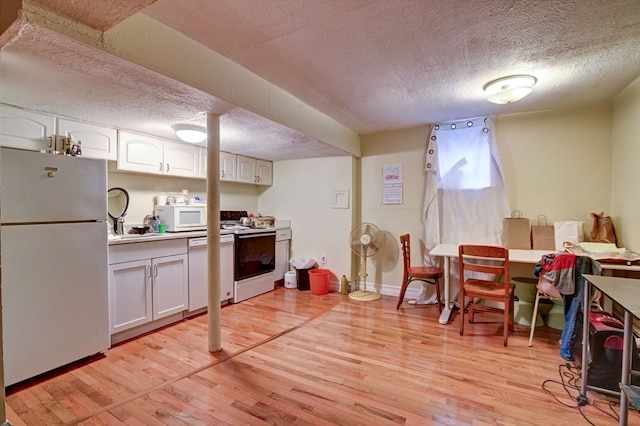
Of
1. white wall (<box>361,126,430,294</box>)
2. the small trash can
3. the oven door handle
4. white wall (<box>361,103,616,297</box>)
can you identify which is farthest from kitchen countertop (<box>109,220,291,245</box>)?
white wall (<box>361,103,616,297</box>)

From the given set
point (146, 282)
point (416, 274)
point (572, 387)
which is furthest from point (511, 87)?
point (146, 282)

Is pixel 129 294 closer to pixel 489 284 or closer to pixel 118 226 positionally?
pixel 118 226

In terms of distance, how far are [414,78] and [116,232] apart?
324cm

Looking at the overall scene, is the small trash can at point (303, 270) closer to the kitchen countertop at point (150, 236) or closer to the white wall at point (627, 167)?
the kitchen countertop at point (150, 236)

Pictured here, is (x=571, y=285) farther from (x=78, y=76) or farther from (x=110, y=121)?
(x=110, y=121)

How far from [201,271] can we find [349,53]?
2705 mm

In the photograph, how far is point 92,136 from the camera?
2727 millimetres

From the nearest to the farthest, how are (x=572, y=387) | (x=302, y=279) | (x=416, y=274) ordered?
1. (x=572, y=387)
2. (x=416, y=274)
3. (x=302, y=279)

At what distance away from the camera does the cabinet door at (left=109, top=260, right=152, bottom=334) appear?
2561mm

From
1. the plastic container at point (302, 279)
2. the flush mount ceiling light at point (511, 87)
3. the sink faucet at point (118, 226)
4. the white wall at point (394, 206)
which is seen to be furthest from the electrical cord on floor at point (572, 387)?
the sink faucet at point (118, 226)

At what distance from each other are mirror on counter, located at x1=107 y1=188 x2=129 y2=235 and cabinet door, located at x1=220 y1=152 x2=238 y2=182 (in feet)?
3.91

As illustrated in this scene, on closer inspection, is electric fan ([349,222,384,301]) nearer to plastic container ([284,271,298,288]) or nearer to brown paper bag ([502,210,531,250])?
plastic container ([284,271,298,288])

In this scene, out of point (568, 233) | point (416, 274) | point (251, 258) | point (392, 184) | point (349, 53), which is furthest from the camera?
point (392, 184)

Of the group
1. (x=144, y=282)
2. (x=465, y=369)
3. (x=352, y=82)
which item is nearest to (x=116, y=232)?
(x=144, y=282)
